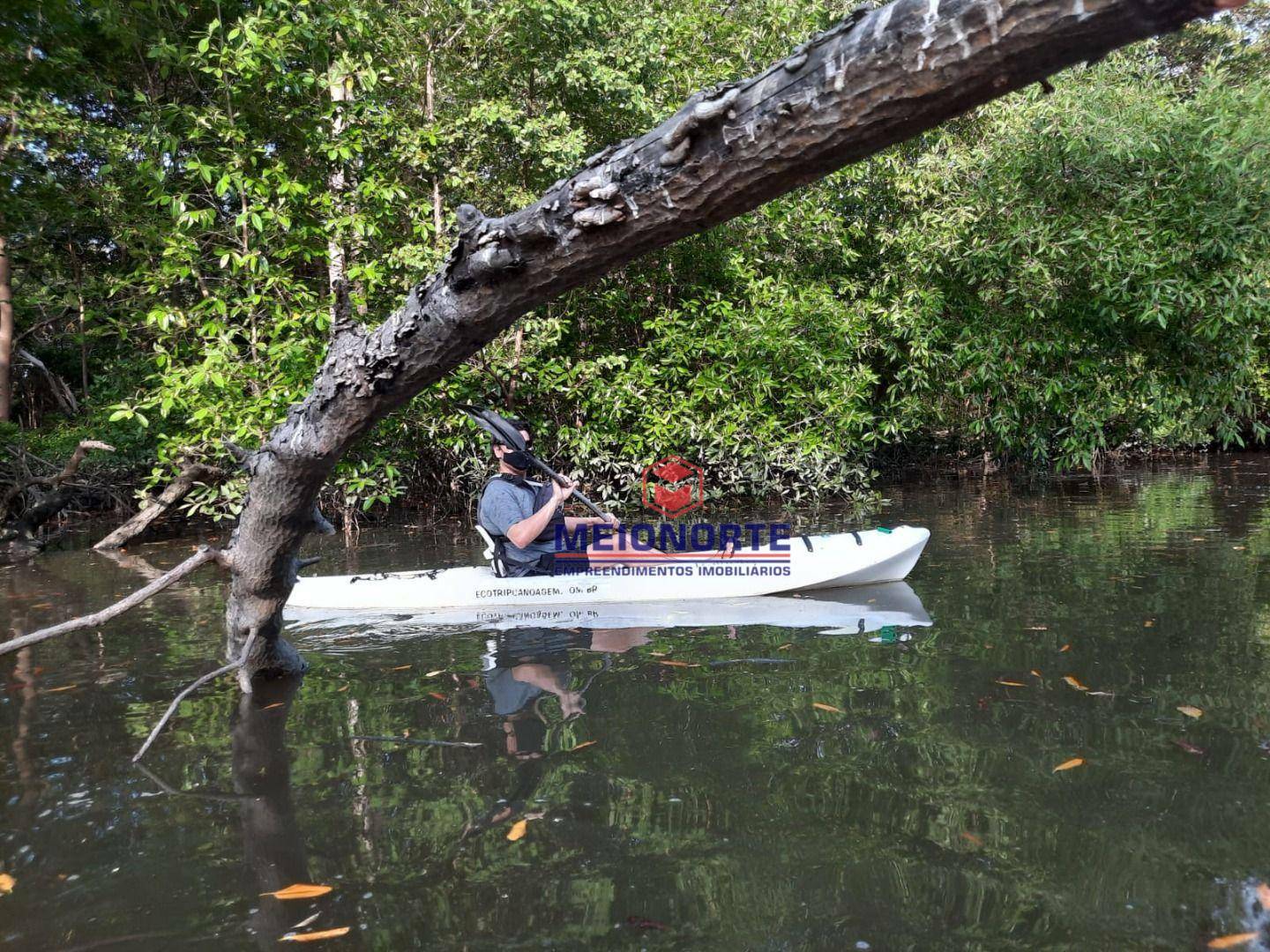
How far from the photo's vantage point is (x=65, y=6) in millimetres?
4223

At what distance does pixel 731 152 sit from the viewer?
5.94 feet

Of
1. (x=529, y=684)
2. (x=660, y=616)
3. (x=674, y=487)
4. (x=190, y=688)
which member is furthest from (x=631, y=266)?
(x=190, y=688)

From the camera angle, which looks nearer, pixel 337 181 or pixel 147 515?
pixel 337 181

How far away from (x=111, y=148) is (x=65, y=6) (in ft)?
15.0

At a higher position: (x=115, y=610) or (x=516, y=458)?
(x=516, y=458)

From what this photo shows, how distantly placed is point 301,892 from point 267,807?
0.60m

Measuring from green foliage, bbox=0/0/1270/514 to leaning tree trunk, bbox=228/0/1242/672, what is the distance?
585 centimetres

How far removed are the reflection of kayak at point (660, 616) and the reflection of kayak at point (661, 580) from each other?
0.22 feet

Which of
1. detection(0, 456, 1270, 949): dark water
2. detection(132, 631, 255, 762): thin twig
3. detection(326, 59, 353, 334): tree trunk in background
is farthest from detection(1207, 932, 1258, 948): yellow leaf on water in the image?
detection(326, 59, 353, 334): tree trunk in background

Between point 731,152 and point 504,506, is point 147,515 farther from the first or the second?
point 731,152

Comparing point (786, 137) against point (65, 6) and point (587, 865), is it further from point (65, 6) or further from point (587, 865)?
point (65, 6)

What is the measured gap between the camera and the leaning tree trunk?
1413mm

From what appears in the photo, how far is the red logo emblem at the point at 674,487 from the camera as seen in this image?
1042cm

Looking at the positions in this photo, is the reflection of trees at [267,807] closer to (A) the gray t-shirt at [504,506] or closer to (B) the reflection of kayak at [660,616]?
(B) the reflection of kayak at [660,616]
